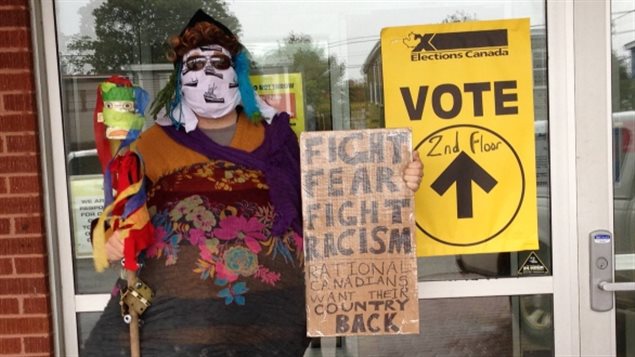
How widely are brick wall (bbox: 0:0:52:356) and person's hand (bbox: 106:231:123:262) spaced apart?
20.0 inches

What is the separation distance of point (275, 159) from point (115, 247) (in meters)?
0.66

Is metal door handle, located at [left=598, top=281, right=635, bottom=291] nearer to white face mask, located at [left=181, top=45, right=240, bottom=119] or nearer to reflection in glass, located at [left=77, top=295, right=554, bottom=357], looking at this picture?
reflection in glass, located at [left=77, top=295, right=554, bottom=357]

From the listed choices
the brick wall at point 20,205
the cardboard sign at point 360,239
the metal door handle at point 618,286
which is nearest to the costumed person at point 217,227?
the cardboard sign at point 360,239

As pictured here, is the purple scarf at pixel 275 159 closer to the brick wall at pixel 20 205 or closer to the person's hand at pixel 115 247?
the person's hand at pixel 115 247

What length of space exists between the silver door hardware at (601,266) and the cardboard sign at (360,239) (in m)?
0.90

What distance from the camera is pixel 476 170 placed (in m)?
2.87

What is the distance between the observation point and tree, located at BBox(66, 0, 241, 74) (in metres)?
3.07

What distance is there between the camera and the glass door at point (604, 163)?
111 inches

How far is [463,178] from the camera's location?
287 cm

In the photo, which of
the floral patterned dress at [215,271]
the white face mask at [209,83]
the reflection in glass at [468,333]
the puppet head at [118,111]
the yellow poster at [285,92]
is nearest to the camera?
the puppet head at [118,111]

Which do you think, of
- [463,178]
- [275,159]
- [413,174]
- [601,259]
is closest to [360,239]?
[413,174]

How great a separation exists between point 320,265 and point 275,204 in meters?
0.30

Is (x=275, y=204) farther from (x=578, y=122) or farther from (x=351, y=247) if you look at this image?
(x=578, y=122)

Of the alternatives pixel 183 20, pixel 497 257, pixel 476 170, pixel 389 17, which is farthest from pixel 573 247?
pixel 183 20
